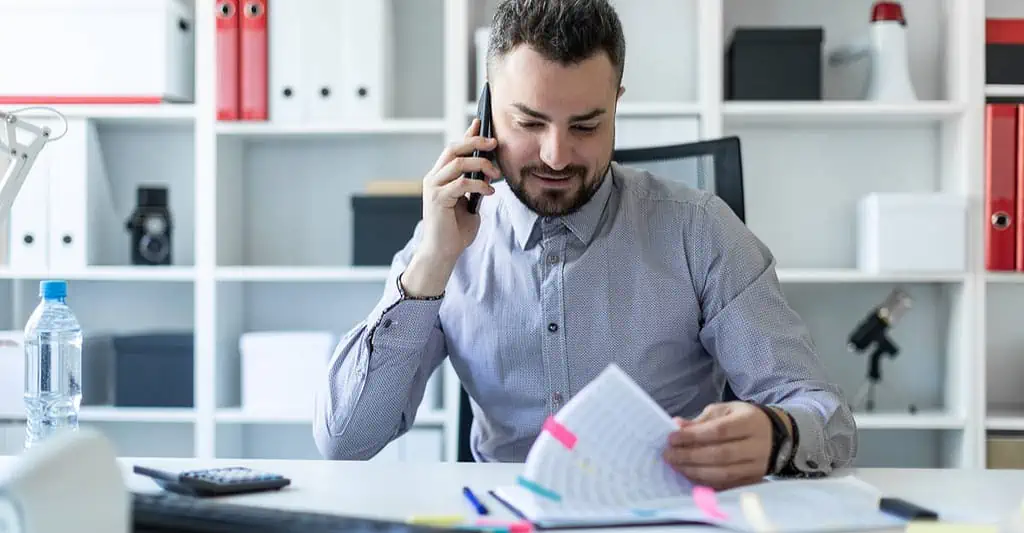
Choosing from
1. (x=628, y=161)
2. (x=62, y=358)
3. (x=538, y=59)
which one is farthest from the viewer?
(x=62, y=358)

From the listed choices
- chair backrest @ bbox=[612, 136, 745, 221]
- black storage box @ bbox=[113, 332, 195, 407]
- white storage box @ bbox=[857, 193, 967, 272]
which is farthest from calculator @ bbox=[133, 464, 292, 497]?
white storage box @ bbox=[857, 193, 967, 272]

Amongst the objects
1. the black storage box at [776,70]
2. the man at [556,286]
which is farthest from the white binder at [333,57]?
the man at [556,286]

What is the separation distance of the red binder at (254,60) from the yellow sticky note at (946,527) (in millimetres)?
2125

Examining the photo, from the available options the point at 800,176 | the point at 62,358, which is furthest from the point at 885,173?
the point at 62,358

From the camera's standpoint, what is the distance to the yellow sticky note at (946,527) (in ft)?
3.18

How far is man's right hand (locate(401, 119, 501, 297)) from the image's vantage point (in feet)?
4.84

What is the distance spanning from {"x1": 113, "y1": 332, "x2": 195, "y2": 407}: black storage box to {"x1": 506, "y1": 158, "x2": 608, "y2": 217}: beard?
1.55 meters

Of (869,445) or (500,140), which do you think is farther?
(869,445)

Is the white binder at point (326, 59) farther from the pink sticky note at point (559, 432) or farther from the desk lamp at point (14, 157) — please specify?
the pink sticky note at point (559, 432)

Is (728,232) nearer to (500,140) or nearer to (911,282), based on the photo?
(500,140)

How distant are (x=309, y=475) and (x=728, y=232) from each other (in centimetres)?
70

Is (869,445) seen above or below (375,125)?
below

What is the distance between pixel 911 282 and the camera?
2.86 m

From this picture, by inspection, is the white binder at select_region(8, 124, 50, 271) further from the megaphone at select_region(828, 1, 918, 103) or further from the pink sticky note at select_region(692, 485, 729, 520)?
the pink sticky note at select_region(692, 485, 729, 520)
